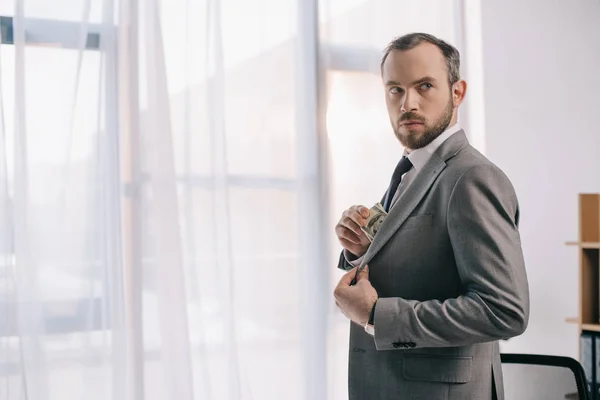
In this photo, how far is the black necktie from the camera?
1.70 meters

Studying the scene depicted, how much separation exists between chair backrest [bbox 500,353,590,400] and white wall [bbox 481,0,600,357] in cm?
154

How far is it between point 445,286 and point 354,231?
0.25 meters

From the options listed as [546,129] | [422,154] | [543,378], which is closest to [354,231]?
[422,154]

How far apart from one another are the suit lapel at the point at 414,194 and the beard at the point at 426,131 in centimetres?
4

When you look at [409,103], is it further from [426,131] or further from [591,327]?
[591,327]

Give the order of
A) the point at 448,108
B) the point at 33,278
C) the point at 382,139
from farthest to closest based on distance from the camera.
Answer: the point at 382,139, the point at 33,278, the point at 448,108

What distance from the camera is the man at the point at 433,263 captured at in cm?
138

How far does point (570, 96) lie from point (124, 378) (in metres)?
2.57

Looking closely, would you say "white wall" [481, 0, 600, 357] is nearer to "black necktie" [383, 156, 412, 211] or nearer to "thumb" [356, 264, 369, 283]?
"black necktie" [383, 156, 412, 211]

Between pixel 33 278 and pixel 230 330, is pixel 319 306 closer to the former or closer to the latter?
pixel 230 330

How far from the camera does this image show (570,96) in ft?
12.1

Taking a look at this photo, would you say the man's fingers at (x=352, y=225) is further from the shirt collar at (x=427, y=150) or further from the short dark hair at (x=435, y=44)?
the short dark hair at (x=435, y=44)

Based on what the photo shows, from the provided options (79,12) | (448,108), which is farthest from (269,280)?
(448,108)

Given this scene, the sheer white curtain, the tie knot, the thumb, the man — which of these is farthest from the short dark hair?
the sheer white curtain
